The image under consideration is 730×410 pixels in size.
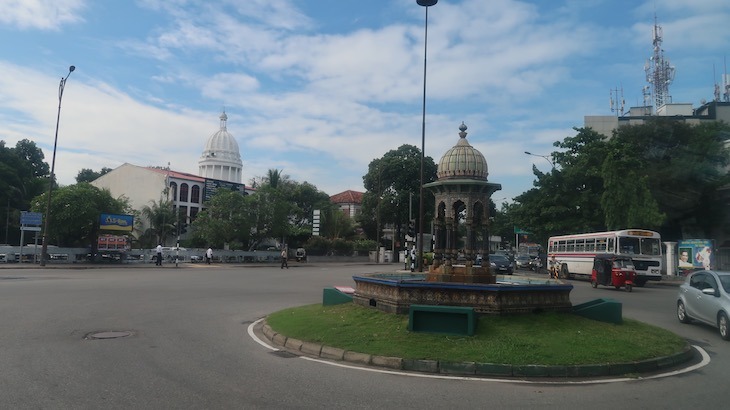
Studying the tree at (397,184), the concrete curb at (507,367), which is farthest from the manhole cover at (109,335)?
the tree at (397,184)

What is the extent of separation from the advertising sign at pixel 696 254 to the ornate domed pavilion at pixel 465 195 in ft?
83.3

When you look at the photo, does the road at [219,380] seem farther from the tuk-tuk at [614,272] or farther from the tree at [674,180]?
the tree at [674,180]

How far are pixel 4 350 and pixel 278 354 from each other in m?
4.44

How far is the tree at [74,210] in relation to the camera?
38.4 metres

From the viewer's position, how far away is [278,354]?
8.88 meters

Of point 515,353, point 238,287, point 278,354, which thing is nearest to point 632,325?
point 515,353

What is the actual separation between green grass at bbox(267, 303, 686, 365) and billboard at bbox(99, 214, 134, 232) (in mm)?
33664

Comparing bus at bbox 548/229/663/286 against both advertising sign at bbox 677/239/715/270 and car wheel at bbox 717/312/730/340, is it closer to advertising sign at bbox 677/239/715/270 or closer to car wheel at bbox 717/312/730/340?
advertising sign at bbox 677/239/715/270

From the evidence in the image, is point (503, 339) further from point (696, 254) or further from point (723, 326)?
point (696, 254)

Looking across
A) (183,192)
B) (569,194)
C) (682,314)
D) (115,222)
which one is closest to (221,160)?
(183,192)

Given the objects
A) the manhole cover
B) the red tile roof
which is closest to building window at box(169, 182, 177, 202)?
the red tile roof

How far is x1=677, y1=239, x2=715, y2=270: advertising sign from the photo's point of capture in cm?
3153

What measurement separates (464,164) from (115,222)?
35.0 meters

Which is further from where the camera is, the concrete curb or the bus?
the bus
